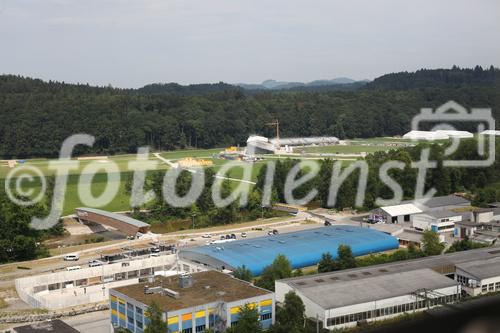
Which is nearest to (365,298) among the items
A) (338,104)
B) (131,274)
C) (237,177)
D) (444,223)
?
(131,274)

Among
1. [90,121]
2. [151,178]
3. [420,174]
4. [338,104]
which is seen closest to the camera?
[151,178]

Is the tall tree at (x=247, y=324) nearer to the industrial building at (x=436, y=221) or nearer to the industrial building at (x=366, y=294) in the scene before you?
the industrial building at (x=366, y=294)

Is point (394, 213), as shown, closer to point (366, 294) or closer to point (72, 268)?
point (366, 294)

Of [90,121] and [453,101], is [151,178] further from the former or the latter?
[453,101]

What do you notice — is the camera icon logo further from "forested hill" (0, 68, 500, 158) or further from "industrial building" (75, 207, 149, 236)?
"industrial building" (75, 207, 149, 236)

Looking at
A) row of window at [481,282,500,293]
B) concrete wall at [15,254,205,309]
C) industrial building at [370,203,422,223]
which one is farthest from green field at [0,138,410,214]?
row of window at [481,282,500,293]

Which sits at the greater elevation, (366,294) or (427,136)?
(427,136)

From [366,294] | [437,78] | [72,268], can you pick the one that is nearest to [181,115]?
[72,268]
